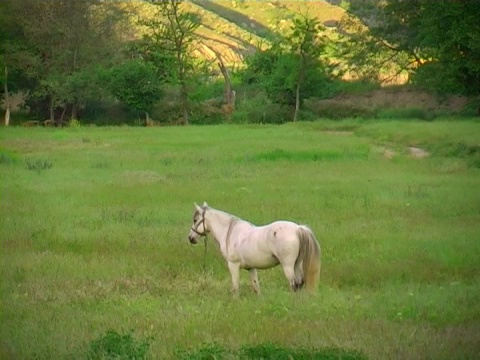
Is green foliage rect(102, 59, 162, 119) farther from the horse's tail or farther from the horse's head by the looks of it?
the horse's tail

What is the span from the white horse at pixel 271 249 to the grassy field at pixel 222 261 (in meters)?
0.30

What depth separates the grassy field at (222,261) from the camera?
25.5ft

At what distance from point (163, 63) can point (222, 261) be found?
4702 cm

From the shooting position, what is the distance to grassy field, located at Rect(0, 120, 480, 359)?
7777mm

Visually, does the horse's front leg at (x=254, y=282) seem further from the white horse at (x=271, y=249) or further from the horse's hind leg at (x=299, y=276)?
the horse's hind leg at (x=299, y=276)

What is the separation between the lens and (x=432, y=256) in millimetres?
11930

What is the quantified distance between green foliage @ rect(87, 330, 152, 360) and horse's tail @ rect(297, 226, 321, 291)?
9.05 feet


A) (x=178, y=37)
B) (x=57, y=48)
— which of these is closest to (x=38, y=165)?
(x=57, y=48)

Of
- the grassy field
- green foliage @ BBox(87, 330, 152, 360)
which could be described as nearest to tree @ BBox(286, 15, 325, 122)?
the grassy field

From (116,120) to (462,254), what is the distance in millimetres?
45540

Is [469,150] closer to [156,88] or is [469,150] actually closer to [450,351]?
[450,351]

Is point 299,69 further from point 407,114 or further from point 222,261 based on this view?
point 222,261

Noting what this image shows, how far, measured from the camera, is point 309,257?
953 cm

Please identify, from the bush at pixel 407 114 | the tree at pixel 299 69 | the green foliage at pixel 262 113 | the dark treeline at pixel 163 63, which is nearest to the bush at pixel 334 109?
the dark treeline at pixel 163 63
